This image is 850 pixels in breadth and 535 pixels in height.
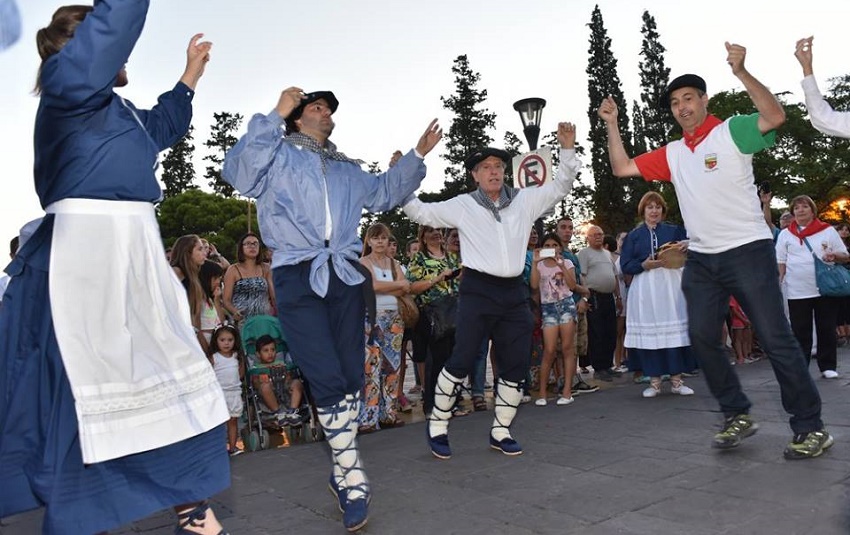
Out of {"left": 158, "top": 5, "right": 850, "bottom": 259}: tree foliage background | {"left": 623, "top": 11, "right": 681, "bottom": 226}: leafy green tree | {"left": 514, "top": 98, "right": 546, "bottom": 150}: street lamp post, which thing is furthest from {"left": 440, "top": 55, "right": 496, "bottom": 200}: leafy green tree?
{"left": 514, "top": 98, "right": 546, "bottom": 150}: street lamp post

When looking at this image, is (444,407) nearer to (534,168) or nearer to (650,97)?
(534,168)

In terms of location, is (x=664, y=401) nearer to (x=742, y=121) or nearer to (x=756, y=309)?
(x=756, y=309)

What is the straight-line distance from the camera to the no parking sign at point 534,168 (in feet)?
33.0

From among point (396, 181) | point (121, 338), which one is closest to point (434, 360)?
point (396, 181)

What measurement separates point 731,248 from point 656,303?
3.29 metres

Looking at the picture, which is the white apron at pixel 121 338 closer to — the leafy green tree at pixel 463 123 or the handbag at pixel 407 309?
the handbag at pixel 407 309

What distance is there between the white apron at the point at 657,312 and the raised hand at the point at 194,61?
5761 millimetres

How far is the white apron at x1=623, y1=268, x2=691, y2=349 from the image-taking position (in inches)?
305

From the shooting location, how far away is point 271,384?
7156 millimetres

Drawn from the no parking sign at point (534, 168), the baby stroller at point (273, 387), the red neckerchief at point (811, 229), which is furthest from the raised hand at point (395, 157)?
the red neckerchief at point (811, 229)

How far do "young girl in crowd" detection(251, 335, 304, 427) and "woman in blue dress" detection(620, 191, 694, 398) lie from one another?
11.5 ft

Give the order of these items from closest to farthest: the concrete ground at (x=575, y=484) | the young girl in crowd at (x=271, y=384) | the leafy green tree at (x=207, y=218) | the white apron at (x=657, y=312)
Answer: the concrete ground at (x=575, y=484) < the young girl in crowd at (x=271, y=384) < the white apron at (x=657, y=312) < the leafy green tree at (x=207, y=218)

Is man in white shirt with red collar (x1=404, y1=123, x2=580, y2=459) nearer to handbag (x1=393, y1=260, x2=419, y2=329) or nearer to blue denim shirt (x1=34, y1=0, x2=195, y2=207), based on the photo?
handbag (x1=393, y1=260, x2=419, y2=329)

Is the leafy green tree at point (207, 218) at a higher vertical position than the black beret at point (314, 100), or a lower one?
higher
